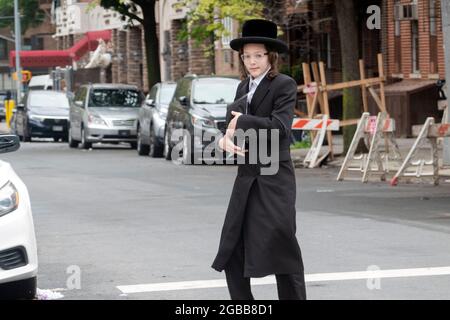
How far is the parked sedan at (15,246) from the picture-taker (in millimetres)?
8906

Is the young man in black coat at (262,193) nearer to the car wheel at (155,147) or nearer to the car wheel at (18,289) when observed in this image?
the car wheel at (18,289)

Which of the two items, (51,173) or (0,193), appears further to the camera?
(51,173)

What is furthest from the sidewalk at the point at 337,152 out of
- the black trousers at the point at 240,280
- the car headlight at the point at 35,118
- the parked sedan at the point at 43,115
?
the black trousers at the point at 240,280

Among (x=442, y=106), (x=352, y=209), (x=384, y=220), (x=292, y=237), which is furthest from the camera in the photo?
(x=442, y=106)

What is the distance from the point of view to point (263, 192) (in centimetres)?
803

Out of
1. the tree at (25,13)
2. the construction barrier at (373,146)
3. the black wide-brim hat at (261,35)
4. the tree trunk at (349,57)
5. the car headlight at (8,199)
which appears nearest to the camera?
the black wide-brim hat at (261,35)

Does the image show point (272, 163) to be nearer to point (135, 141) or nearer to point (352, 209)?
point (352, 209)

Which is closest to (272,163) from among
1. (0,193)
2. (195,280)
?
(0,193)

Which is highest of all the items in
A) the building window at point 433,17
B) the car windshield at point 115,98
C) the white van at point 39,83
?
the building window at point 433,17

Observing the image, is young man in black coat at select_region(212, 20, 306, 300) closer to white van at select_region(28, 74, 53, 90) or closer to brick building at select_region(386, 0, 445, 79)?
brick building at select_region(386, 0, 445, 79)

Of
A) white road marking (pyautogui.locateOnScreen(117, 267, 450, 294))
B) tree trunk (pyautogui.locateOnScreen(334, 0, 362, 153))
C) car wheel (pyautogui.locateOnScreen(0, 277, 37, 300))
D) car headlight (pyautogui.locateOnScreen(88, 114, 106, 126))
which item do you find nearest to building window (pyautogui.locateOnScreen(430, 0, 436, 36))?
tree trunk (pyautogui.locateOnScreen(334, 0, 362, 153))

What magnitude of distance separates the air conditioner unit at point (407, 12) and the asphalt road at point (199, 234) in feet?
37.6

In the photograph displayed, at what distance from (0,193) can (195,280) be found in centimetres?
213

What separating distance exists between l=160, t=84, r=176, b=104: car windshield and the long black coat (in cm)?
2321
